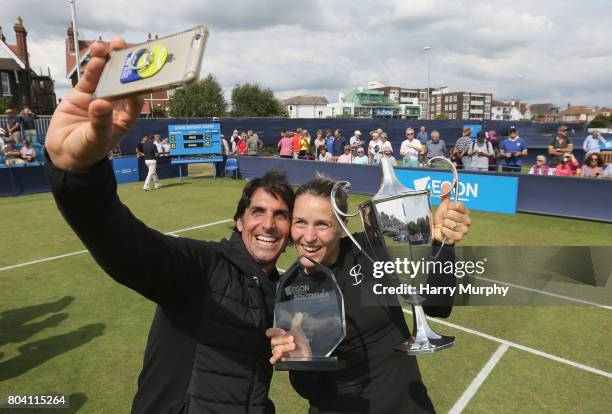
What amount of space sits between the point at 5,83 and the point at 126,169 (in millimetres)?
33624

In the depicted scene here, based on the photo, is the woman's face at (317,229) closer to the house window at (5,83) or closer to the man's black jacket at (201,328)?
the man's black jacket at (201,328)

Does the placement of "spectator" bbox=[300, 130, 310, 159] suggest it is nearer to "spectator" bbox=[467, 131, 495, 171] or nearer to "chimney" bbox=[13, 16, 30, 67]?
"spectator" bbox=[467, 131, 495, 171]

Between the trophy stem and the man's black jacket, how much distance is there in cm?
67

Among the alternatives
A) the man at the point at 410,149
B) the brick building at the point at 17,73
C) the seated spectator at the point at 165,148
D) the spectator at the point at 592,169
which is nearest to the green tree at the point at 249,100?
the brick building at the point at 17,73

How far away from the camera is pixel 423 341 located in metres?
1.88

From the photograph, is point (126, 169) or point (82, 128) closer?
point (82, 128)

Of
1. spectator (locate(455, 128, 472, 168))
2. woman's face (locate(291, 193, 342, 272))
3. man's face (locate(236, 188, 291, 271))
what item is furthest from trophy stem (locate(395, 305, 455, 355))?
spectator (locate(455, 128, 472, 168))

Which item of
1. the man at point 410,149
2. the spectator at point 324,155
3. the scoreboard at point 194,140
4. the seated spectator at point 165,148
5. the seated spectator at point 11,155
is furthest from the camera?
the seated spectator at point 165,148

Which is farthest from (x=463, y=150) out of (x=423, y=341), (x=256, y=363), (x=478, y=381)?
(x=256, y=363)

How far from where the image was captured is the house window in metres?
42.2

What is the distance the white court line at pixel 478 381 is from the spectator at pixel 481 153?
31.2 feet

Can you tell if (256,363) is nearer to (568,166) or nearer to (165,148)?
(568,166)

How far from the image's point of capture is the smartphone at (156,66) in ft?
3.61

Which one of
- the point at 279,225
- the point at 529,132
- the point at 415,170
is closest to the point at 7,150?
the point at 415,170
